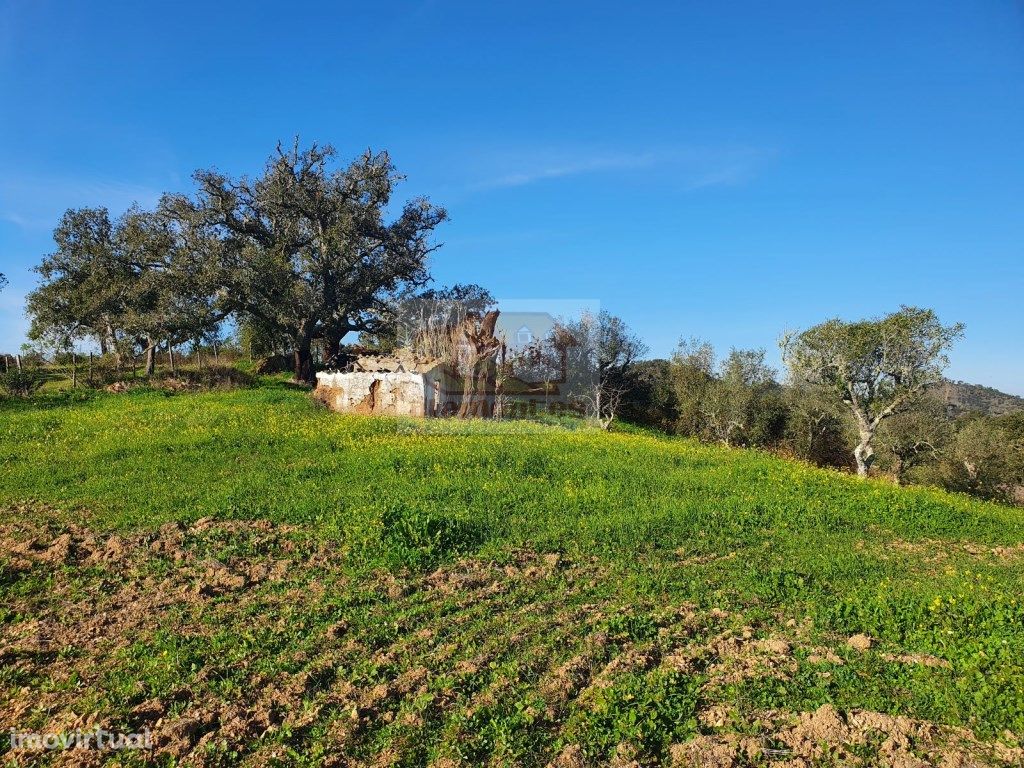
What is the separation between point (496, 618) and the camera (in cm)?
720

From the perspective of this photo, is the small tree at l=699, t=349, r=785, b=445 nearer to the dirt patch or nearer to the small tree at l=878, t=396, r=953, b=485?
the small tree at l=878, t=396, r=953, b=485

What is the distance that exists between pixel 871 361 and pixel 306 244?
1263 inches

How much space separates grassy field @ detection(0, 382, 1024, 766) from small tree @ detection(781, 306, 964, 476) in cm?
1769

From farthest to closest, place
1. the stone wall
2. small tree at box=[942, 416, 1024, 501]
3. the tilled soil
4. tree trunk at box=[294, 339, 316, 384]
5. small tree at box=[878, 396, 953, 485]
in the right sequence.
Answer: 1. tree trunk at box=[294, 339, 316, 384]
2. small tree at box=[878, 396, 953, 485]
3. small tree at box=[942, 416, 1024, 501]
4. the stone wall
5. the tilled soil

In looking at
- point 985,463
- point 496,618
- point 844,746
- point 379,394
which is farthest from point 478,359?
point 985,463

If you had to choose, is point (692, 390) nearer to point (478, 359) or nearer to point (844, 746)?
point (478, 359)

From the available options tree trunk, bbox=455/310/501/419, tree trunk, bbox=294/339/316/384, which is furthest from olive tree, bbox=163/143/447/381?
tree trunk, bbox=455/310/501/419

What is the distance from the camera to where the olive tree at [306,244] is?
33.3m

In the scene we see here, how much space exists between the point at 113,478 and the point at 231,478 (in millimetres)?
2529

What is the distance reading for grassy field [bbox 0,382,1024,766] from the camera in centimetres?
509

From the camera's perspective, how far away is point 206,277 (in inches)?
1256

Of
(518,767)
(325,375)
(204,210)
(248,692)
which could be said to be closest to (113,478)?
(248,692)

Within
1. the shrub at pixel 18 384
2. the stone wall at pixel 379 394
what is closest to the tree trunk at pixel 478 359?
the stone wall at pixel 379 394

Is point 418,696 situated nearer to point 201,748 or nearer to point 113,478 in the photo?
point 201,748
